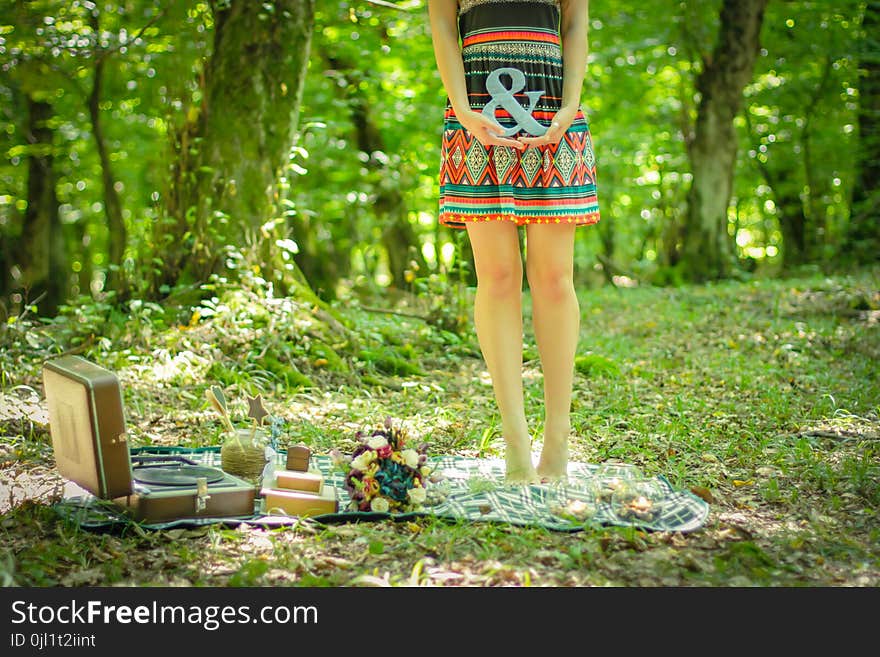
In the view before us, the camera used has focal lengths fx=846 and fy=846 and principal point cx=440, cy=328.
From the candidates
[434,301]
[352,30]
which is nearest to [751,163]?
[352,30]

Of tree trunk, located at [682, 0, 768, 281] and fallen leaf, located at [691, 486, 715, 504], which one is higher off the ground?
tree trunk, located at [682, 0, 768, 281]

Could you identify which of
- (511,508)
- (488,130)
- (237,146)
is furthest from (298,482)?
(237,146)

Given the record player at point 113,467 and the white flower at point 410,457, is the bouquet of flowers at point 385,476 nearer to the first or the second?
the white flower at point 410,457

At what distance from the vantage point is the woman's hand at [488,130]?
2590 mm

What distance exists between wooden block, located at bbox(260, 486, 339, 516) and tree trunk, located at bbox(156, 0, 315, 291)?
2.50 meters

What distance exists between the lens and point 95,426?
7.45 feet

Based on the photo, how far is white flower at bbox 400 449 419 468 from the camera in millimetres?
2568

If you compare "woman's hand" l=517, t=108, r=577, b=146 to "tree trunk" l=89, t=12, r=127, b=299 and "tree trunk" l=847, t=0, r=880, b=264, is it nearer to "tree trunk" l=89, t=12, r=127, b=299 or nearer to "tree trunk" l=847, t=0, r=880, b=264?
"tree trunk" l=89, t=12, r=127, b=299

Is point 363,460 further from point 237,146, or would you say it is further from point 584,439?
point 237,146

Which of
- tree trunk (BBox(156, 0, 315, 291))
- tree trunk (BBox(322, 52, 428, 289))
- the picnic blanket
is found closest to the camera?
the picnic blanket

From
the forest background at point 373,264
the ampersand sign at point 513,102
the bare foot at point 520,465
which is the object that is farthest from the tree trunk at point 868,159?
the bare foot at point 520,465

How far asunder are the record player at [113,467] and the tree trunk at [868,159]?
325 inches

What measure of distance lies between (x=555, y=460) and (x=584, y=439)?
2.43 feet

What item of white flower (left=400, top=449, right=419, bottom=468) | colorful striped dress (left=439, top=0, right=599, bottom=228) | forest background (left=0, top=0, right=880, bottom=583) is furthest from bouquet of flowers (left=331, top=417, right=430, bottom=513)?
colorful striped dress (left=439, top=0, right=599, bottom=228)
